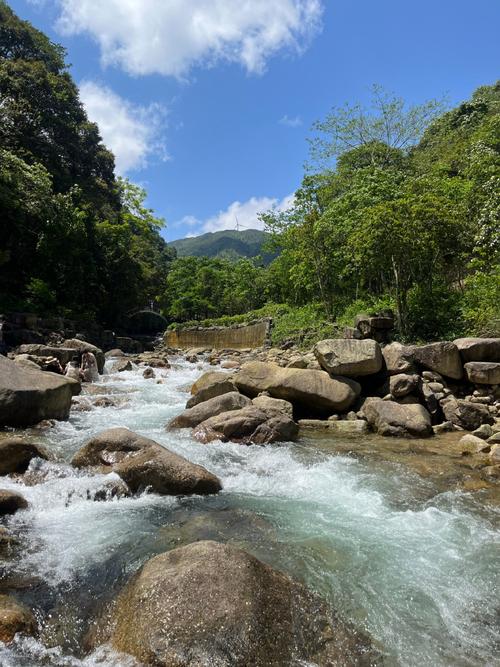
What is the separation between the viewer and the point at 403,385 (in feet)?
33.2

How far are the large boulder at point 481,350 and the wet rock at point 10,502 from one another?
9839mm

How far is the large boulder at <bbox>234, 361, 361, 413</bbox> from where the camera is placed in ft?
33.3

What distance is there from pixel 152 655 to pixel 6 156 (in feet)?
93.5

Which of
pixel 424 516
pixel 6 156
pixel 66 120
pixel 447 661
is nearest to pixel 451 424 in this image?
pixel 424 516

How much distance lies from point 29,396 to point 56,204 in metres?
22.5

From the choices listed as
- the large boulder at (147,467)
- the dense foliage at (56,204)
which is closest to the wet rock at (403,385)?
the large boulder at (147,467)

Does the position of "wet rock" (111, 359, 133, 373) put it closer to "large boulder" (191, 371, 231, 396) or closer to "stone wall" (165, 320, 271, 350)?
"stone wall" (165, 320, 271, 350)

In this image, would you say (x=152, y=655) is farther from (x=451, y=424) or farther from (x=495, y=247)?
(x=495, y=247)

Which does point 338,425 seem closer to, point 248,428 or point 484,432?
point 248,428

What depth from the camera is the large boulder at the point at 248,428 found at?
27.2 feet

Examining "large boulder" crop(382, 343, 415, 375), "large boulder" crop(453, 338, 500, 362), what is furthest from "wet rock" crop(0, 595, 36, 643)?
"large boulder" crop(453, 338, 500, 362)

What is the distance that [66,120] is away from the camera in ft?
124

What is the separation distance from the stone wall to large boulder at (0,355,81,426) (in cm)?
1627

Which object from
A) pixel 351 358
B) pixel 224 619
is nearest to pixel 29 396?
pixel 351 358
